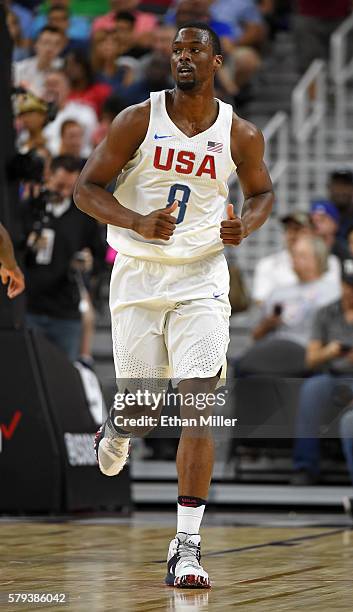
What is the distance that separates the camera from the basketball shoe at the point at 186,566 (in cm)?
528

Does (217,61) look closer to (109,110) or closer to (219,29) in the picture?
(109,110)

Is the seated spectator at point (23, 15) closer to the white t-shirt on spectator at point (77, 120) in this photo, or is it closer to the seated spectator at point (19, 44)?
the seated spectator at point (19, 44)

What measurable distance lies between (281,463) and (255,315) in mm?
2000

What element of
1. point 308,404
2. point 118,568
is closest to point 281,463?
point 308,404

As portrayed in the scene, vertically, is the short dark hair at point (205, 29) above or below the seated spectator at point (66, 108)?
below

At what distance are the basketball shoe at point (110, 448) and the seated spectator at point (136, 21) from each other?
9874 millimetres

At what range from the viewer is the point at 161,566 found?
607cm

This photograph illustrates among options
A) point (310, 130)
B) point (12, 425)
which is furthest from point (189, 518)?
point (310, 130)

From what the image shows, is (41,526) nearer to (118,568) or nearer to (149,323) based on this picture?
(118,568)

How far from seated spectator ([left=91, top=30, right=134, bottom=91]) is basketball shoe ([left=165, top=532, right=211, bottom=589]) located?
10.2 meters

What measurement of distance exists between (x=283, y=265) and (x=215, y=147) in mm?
6229

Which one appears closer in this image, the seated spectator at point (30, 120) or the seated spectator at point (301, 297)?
the seated spectator at point (30, 120)

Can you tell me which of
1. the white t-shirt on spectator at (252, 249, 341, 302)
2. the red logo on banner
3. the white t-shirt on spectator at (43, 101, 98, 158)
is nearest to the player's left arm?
the red logo on banner

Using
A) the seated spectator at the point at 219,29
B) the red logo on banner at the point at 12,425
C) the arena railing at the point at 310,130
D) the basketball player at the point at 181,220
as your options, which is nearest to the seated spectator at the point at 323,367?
the red logo on banner at the point at 12,425
